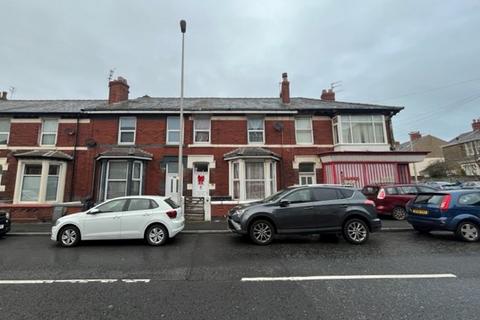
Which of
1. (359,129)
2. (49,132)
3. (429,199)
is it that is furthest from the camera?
(359,129)

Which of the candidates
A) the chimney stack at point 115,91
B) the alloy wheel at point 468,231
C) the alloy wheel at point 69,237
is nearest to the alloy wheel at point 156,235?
the alloy wheel at point 69,237

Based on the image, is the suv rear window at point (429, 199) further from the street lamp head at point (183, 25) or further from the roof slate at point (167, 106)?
the street lamp head at point (183, 25)

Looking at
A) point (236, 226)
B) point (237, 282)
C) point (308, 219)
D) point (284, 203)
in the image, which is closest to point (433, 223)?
point (308, 219)

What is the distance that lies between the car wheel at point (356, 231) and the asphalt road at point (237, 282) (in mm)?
291

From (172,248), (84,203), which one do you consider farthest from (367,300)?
(84,203)

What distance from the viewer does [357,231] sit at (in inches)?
288

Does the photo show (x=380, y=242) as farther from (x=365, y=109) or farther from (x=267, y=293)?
(x=365, y=109)

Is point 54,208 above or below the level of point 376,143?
below

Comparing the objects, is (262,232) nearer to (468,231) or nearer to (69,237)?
(69,237)

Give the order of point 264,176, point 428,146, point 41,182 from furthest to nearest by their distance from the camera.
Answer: point 428,146, point 264,176, point 41,182

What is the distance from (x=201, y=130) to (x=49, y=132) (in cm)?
932

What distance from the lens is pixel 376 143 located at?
1533 centimetres

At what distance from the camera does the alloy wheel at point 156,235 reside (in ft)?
24.1

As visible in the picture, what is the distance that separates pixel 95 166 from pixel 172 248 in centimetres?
1030
